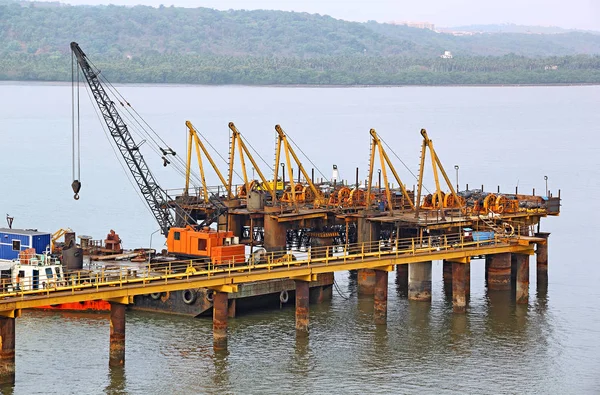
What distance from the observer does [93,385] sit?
6284 cm

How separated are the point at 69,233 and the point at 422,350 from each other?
900 inches

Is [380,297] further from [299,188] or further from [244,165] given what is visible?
[244,165]

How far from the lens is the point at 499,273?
86375mm

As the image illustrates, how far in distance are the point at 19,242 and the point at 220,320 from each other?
12.5m

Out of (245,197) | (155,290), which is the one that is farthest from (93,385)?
(245,197)

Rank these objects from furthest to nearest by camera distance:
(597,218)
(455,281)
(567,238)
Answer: (597,218)
(567,238)
(455,281)

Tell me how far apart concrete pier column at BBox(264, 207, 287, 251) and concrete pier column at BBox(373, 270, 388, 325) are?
912 centimetres

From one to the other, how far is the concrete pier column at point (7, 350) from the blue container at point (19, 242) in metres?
13.2

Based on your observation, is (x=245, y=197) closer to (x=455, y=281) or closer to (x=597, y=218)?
(x=455, y=281)

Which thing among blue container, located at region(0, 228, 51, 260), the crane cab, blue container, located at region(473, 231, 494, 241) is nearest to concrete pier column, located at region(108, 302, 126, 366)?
the crane cab

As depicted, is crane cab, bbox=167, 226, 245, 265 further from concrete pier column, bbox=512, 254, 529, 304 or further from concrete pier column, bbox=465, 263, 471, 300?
concrete pier column, bbox=512, 254, 529, 304

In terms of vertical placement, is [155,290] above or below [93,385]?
above

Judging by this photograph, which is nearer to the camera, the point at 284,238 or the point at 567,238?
the point at 284,238

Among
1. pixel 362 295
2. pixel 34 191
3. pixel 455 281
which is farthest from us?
pixel 34 191
